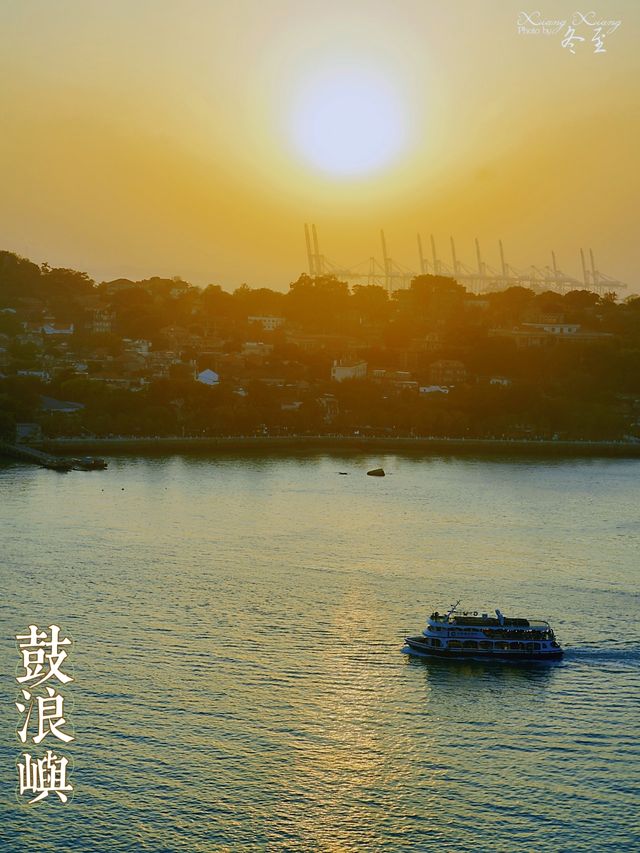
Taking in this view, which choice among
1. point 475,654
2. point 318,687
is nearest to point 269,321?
point 475,654

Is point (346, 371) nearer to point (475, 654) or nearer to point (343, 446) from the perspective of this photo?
point (343, 446)

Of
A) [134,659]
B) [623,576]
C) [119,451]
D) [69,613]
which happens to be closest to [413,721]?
[134,659]

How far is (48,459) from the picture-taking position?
20.6 meters

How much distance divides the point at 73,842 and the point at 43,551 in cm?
644

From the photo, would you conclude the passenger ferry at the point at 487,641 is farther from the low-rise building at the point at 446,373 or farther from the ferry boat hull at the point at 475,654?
the low-rise building at the point at 446,373

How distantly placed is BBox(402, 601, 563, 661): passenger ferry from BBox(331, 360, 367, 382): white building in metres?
21.8

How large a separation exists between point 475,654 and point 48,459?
42.3 ft

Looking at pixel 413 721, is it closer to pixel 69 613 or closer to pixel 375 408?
pixel 69 613

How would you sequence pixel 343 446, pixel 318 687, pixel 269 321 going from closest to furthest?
pixel 318 687
pixel 343 446
pixel 269 321

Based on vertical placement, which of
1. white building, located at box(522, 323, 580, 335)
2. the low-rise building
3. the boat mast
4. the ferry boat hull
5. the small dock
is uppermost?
white building, located at box(522, 323, 580, 335)

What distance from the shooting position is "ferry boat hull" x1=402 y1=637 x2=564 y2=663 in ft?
29.8

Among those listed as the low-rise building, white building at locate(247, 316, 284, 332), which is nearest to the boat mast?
the low-rise building

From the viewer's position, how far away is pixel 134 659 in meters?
8.81

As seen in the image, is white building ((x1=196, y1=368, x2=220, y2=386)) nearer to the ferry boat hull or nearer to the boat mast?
the boat mast
